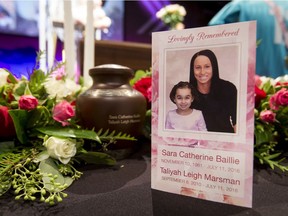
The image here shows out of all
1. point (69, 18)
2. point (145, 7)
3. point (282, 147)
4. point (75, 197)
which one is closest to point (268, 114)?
point (282, 147)

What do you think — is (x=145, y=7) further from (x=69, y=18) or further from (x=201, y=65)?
(x=201, y=65)

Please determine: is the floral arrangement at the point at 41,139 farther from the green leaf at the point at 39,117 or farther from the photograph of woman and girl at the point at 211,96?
the photograph of woman and girl at the point at 211,96

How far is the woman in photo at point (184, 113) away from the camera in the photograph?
428mm

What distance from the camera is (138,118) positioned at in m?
0.66

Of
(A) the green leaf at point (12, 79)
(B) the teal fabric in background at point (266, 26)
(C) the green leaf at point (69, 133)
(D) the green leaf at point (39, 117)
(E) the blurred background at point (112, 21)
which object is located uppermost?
(E) the blurred background at point (112, 21)

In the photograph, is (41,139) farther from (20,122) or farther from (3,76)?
(3,76)

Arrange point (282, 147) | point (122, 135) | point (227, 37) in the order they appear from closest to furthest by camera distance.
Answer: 1. point (227, 37)
2. point (122, 135)
3. point (282, 147)

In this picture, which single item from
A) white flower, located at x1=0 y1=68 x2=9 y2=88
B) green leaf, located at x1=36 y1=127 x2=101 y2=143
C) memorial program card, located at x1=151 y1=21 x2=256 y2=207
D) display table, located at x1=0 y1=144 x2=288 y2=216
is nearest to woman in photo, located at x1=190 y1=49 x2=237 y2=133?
memorial program card, located at x1=151 y1=21 x2=256 y2=207

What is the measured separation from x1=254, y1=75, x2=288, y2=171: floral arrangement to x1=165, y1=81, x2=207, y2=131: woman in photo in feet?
0.81

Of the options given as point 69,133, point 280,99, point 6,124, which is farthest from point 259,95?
→ point 6,124

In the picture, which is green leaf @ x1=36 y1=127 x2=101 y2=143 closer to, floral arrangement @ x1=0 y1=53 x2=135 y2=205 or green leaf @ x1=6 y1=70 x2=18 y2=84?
floral arrangement @ x1=0 y1=53 x2=135 y2=205

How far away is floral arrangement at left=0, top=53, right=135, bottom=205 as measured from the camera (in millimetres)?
469

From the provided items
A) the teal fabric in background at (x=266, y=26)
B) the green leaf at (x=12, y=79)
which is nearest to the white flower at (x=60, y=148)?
the green leaf at (x=12, y=79)

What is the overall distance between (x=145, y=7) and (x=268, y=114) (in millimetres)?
5523
